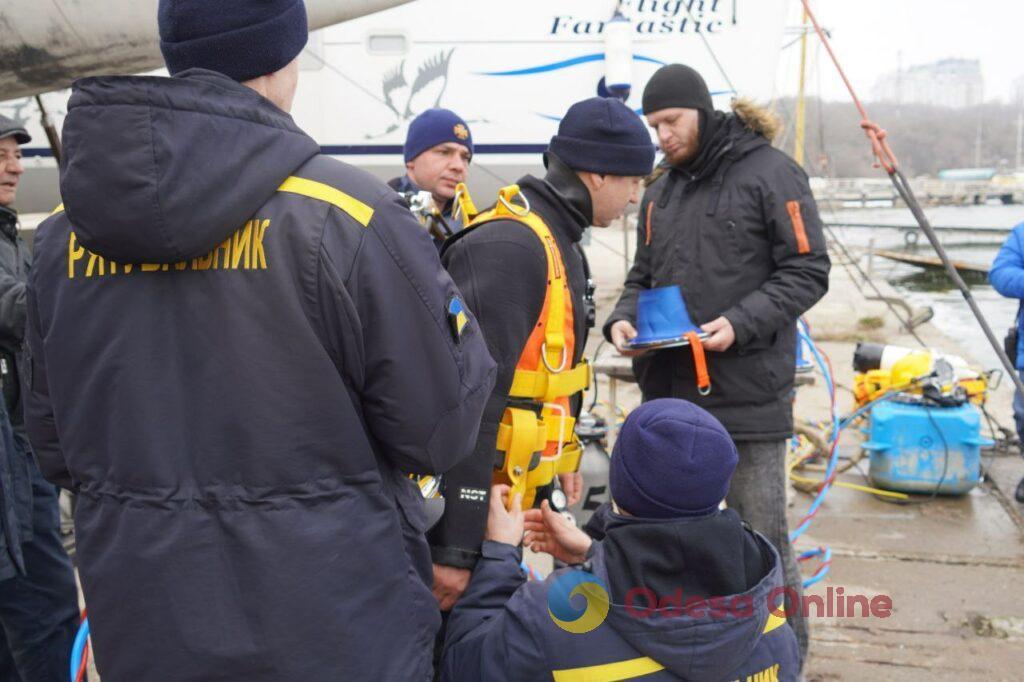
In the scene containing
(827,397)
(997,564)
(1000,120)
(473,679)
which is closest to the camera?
(473,679)

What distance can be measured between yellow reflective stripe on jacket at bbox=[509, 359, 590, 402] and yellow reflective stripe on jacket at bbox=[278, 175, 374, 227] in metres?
0.99

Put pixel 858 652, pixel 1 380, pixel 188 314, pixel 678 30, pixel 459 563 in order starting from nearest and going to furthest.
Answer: pixel 188 314 < pixel 459 563 < pixel 1 380 < pixel 858 652 < pixel 678 30

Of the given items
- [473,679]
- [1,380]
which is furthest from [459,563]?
[1,380]

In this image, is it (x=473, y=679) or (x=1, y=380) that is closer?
(x=473, y=679)

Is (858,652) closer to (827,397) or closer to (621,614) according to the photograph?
(621,614)

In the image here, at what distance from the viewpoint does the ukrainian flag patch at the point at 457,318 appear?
1.59m

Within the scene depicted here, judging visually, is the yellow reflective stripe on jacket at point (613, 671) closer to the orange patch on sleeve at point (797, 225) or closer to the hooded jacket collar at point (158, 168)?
the hooded jacket collar at point (158, 168)

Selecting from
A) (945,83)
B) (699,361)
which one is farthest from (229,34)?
(945,83)

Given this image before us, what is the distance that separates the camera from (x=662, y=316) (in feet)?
11.5

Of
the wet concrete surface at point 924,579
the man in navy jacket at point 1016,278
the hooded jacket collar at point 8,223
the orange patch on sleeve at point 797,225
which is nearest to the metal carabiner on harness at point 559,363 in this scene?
the orange patch on sleeve at point 797,225

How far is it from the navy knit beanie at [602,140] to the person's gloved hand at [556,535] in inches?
39.9

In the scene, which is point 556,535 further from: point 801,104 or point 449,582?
point 801,104

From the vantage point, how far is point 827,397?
8.26m

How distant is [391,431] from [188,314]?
15.3 inches
